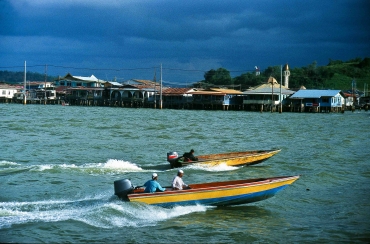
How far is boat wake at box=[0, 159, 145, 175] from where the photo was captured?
17.3m

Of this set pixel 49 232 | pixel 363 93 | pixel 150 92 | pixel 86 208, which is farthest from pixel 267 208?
pixel 363 93

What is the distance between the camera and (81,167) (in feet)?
58.5

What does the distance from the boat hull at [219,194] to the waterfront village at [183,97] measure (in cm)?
5467

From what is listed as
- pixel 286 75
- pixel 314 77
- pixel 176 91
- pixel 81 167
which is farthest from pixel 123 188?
pixel 314 77

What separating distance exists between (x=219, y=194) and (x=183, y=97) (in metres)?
67.2

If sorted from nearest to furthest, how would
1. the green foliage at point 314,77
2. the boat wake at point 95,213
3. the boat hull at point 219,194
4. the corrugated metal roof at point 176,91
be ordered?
1. the boat wake at point 95,213
2. the boat hull at point 219,194
3. the corrugated metal roof at point 176,91
4. the green foliage at point 314,77

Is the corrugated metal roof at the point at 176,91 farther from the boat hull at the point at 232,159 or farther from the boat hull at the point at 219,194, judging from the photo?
the boat hull at the point at 219,194

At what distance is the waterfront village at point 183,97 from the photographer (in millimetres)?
70812

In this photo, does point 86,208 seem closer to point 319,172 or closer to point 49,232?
point 49,232

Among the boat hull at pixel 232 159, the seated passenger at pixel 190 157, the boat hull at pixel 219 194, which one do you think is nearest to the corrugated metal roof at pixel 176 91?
the boat hull at pixel 232 159

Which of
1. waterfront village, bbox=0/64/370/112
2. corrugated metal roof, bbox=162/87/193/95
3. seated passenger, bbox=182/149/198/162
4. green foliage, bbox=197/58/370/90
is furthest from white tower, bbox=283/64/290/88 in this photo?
seated passenger, bbox=182/149/198/162

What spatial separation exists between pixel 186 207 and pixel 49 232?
3.36m

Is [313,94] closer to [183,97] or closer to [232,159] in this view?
[183,97]

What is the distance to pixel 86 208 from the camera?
12125 millimetres
